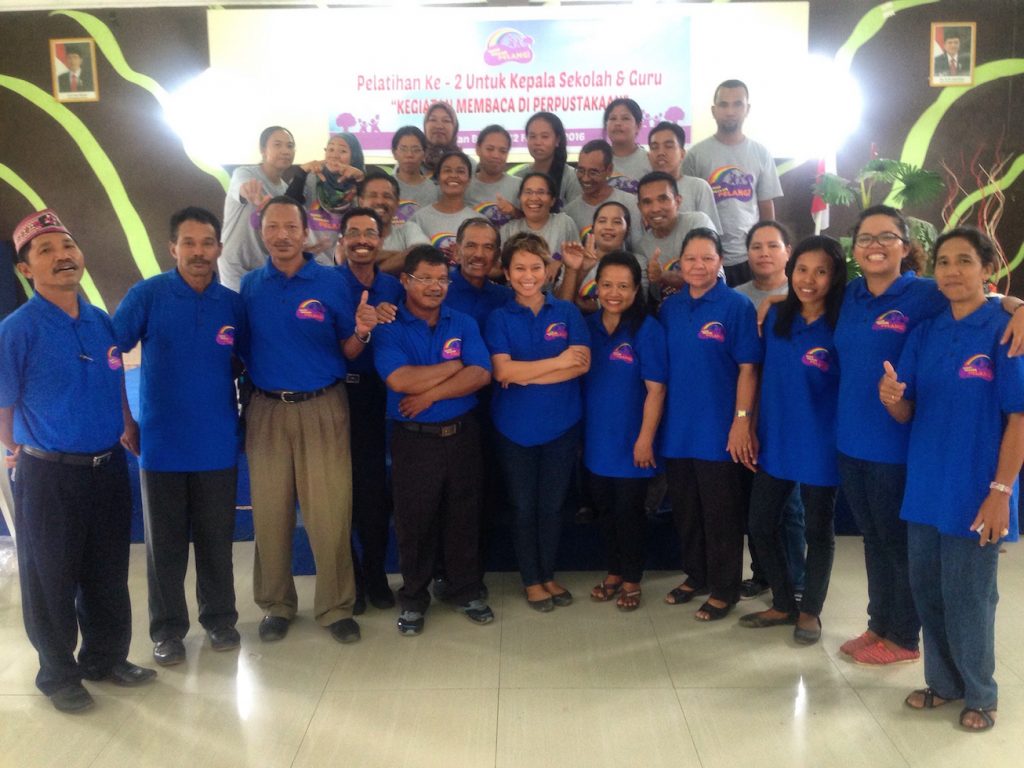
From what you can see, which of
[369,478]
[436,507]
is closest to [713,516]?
[436,507]

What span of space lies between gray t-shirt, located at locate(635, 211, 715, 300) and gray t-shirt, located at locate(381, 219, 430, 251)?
94 centimetres

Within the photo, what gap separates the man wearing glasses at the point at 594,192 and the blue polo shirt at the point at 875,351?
1.20 meters

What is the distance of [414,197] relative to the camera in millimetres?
3936

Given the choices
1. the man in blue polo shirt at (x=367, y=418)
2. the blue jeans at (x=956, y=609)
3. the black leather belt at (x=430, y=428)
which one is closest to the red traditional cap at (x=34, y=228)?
the man in blue polo shirt at (x=367, y=418)

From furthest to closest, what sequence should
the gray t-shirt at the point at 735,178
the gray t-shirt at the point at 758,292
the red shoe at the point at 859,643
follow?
the gray t-shirt at the point at 735,178 → the gray t-shirt at the point at 758,292 → the red shoe at the point at 859,643

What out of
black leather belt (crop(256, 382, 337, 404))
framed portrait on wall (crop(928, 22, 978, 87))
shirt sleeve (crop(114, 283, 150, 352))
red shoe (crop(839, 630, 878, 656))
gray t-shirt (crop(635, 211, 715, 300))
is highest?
framed portrait on wall (crop(928, 22, 978, 87))

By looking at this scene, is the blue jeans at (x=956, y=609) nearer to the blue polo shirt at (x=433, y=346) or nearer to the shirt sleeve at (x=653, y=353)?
the shirt sleeve at (x=653, y=353)

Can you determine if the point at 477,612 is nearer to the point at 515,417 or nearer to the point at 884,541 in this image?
the point at 515,417

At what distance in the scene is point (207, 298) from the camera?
2.82 m

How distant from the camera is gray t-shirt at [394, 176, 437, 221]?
387 cm

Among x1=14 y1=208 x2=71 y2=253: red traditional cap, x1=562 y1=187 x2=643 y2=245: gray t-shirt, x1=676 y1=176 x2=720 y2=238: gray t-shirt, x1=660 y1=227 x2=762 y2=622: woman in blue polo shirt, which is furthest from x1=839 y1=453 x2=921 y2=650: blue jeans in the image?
x1=14 y1=208 x2=71 y2=253: red traditional cap

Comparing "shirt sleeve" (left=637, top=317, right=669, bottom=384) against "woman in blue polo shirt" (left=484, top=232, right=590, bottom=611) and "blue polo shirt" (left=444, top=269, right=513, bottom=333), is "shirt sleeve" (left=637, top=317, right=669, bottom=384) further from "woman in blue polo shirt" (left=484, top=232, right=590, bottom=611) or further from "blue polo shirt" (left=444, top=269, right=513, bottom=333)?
"blue polo shirt" (left=444, top=269, right=513, bottom=333)

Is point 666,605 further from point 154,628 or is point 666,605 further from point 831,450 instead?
point 154,628

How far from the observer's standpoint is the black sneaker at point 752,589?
3350 millimetres
